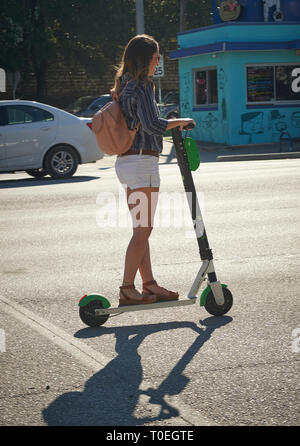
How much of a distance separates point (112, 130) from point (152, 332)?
1343 mm

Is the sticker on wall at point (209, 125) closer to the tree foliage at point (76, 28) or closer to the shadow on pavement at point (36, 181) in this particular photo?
the shadow on pavement at point (36, 181)

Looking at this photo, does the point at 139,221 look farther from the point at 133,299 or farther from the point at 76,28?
the point at 76,28

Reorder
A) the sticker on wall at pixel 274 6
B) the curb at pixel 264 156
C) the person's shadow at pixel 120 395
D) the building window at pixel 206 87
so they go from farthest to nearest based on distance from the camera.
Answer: the sticker on wall at pixel 274 6 → the building window at pixel 206 87 → the curb at pixel 264 156 → the person's shadow at pixel 120 395

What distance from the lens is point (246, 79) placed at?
76.5 ft

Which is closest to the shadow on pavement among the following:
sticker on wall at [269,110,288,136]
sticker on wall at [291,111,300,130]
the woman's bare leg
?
the woman's bare leg

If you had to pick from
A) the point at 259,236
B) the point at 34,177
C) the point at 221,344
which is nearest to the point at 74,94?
the point at 34,177

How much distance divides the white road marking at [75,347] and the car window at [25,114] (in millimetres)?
9108

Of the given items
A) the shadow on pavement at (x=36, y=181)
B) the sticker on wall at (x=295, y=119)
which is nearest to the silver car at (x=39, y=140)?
the shadow on pavement at (x=36, y=181)

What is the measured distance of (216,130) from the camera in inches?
947

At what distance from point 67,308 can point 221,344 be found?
4.52 ft

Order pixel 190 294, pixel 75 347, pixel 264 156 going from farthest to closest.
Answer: pixel 264 156
pixel 190 294
pixel 75 347

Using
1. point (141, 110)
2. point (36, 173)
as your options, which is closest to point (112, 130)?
point (141, 110)

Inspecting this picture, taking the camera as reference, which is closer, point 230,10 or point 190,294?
point 190,294

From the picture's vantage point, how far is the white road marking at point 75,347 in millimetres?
3416
